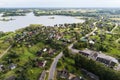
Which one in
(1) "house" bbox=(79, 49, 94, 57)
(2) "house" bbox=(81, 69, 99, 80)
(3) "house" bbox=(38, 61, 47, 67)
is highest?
(1) "house" bbox=(79, 49, 94, 57)

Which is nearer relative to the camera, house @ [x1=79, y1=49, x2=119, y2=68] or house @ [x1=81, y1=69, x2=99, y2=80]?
house @ [x1=81, y1=69, x2=99, y2=80]

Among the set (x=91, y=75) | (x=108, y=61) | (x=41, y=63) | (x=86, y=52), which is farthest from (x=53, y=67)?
(x=108, y=61)

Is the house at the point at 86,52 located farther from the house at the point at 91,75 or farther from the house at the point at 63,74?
the house at the point at 63,74

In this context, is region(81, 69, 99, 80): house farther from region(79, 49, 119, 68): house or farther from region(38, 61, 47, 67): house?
region(38, 61, 47, 67): house

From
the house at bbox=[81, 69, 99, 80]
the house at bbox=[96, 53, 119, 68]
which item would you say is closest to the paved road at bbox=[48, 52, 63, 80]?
the house at bbox=[81, 69, 99, 80]

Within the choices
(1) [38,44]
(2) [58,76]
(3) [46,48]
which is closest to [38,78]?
(2) [58,76]

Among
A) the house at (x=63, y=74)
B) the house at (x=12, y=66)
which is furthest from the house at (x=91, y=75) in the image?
the house at (x=12, y=66)

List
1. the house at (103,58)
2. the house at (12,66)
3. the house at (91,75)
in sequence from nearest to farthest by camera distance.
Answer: the house at (91,75)
the house at (12,66)
the house at (103,58)

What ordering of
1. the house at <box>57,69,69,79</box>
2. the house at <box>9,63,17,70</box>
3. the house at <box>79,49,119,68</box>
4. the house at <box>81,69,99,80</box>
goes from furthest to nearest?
the house at <box>79,49,119,68</box> → the house at <box>9,63,17,70</box> → the house at <box>57,69,69,79</box> → the house at <box>81,69,99,80</box>

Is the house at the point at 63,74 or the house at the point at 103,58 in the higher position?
the house at the point at 103,58

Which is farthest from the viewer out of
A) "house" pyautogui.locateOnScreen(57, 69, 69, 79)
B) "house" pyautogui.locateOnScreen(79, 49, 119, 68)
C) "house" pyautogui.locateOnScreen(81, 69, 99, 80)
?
"house" pyautogui.locateOnScreen(79, 49, 119, 68)

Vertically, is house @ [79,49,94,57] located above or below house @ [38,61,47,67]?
above
